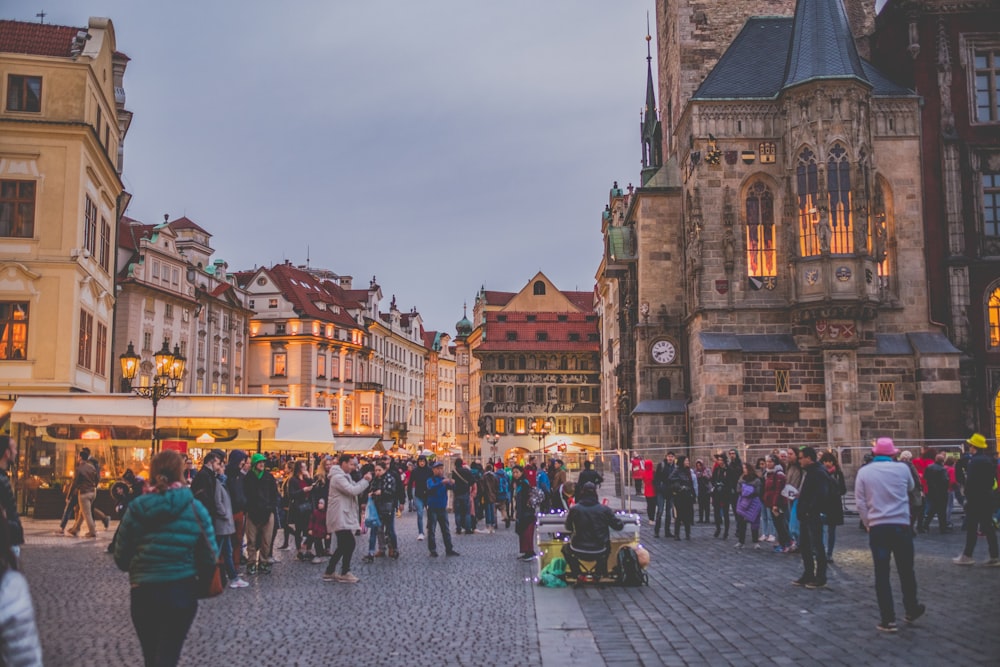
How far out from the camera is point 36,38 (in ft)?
105

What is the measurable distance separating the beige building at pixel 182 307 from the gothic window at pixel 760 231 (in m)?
28.6

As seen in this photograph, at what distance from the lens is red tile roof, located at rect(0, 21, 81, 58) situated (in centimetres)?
3088

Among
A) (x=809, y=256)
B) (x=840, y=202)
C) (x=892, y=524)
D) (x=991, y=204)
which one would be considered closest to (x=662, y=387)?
(x=809, y=256)

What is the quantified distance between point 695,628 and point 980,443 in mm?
7855

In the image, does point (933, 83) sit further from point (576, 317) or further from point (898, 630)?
point (576, 317)

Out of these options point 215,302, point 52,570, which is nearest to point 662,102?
point 215,302

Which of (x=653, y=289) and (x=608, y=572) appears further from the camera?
(x=653, y=289)

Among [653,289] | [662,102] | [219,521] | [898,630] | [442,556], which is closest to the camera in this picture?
[898,630]

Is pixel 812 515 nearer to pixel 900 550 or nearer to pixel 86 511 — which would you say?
pixel 900 550

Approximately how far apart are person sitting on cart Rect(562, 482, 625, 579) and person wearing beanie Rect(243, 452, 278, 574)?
5198mm

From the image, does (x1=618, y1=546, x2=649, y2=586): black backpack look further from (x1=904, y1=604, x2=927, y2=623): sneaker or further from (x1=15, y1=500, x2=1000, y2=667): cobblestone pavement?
(x1=904, y1=604, x2=927, y2=623): sneaker

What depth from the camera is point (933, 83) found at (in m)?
36.3

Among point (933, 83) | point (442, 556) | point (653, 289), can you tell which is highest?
point (933, 83)

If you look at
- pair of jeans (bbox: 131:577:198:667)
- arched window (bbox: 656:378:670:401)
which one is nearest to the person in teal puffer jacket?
pair of jeans (bbox: 131:577:198:667)
